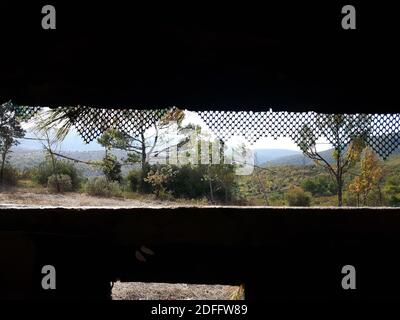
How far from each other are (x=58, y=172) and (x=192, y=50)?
1189 cm

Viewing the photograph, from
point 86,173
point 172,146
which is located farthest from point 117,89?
point 86,173

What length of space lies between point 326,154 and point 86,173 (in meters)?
7.81

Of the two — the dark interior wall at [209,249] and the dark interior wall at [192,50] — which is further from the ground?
the dark interior wall at [192,50]

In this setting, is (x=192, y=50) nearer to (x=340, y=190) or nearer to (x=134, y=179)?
(x=340, y=190)

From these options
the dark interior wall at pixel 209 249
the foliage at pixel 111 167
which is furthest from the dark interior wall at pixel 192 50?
the foliage at pixel 111 167

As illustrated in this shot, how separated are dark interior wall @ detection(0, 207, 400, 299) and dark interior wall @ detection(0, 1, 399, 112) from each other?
55 cm

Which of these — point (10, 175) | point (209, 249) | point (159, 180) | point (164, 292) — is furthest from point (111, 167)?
point (209, 249)

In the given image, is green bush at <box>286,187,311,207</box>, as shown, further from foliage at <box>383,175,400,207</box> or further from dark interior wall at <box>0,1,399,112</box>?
dark interior wall at <box>0,1,399,112</box>

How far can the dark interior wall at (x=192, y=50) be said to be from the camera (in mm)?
1117

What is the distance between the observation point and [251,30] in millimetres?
1117

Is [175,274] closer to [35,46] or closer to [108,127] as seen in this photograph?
[108,127]

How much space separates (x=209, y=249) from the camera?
157cm

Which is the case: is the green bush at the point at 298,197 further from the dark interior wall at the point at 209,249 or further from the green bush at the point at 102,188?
the dark interior wall at the point at 209,249

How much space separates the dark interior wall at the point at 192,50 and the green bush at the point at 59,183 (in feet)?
35.4
